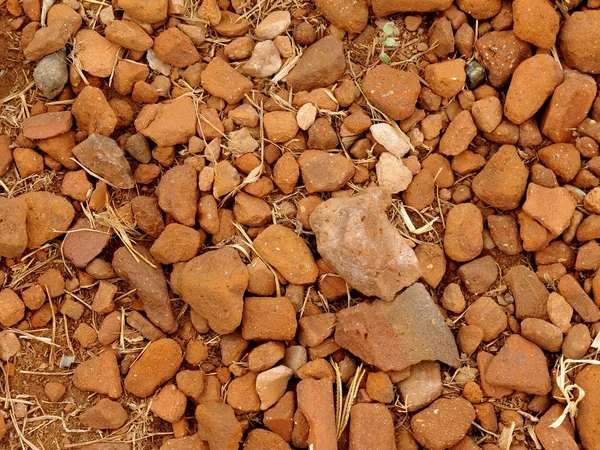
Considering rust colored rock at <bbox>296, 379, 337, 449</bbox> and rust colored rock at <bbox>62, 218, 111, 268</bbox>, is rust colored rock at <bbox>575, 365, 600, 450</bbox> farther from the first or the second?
rust colored rock at <bbox>62, 218, 111, 268</bbox>

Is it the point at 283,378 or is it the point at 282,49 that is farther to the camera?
the point at 282,49

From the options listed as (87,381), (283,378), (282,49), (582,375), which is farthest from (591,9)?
(87,381)

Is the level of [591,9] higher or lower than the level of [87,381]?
higher

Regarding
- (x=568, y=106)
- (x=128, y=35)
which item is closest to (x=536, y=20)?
(x=568, y=106)

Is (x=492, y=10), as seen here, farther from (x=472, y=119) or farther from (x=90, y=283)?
(x=90, y=283)

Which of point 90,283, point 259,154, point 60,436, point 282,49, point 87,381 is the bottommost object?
point 60,436

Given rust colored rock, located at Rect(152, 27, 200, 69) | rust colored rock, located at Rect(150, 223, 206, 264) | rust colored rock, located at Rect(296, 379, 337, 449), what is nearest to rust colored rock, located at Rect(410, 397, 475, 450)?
rust colored rock, located at Rect(296, 379, 337, 449)

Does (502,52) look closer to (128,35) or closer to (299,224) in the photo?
(299,224)
